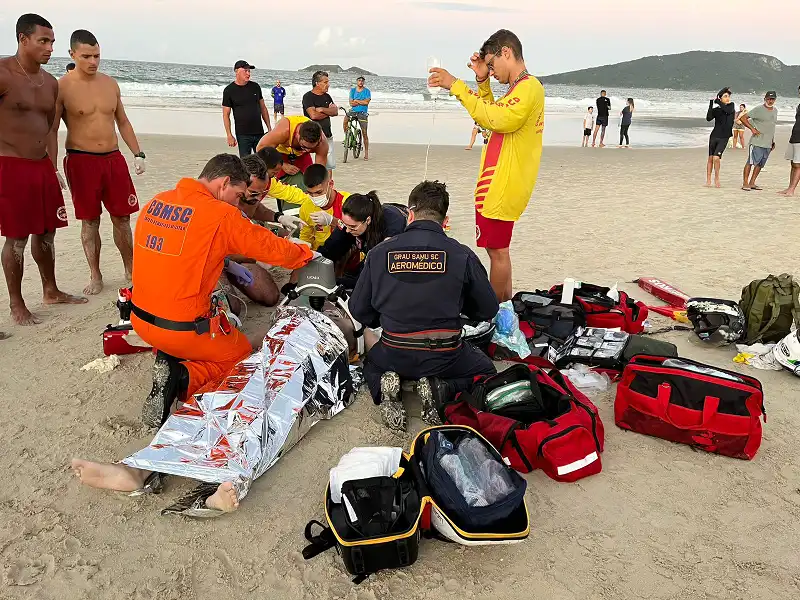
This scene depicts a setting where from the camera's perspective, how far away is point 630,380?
11.0 ft

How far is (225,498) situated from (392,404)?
114 cm

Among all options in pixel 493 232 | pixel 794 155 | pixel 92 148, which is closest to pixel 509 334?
pixel 493 232

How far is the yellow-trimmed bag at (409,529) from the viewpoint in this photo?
2.33m

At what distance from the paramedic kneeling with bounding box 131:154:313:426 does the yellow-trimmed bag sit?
1.31 meters

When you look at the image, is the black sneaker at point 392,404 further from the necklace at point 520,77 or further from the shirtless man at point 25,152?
the shirtless man at point 25,152

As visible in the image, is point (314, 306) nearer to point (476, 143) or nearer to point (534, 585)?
point (534, 585)

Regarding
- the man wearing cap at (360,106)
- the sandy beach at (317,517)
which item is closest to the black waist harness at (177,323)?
the sandy beach at (317,517)

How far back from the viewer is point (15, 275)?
15.0 ft

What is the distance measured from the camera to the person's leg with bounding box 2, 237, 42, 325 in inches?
179

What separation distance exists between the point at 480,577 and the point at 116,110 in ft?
16.3

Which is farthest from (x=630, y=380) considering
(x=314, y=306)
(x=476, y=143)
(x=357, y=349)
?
(x=476, y=143)

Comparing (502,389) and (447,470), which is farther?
(502,389)

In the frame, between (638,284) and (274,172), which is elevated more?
(274,172)

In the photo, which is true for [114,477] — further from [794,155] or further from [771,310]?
[794,155]
